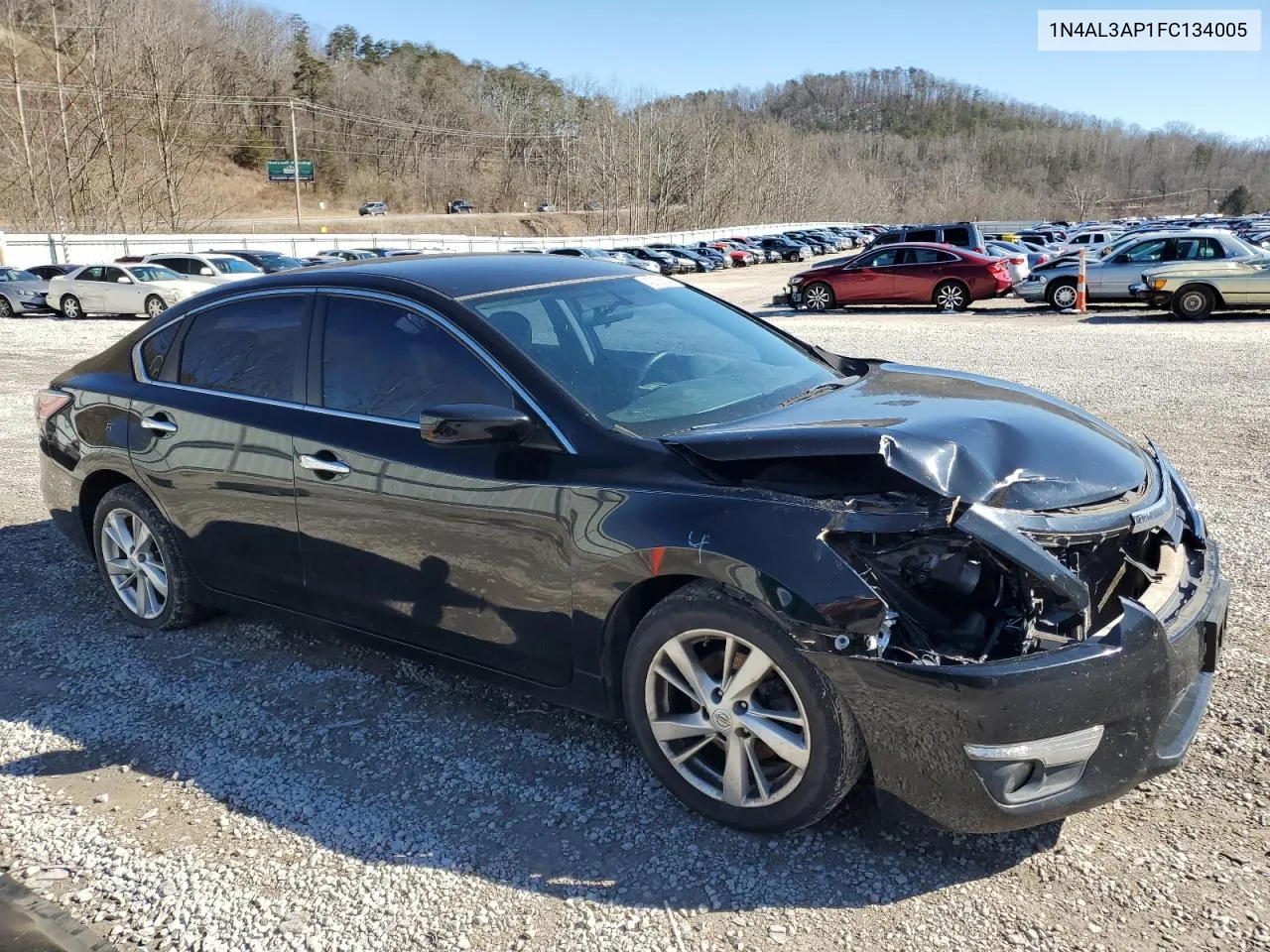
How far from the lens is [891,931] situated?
2594mm

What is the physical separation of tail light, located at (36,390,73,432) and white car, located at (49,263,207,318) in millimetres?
19802

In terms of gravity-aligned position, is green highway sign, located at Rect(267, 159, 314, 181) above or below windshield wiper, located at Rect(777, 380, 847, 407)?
above

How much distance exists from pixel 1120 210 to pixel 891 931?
17995 centimetres

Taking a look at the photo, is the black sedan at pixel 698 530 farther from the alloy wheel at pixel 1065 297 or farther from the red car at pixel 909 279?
the red car at pixel 909 279

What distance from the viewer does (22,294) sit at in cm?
2666

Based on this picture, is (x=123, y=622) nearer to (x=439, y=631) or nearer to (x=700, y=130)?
(x=439, y=631)

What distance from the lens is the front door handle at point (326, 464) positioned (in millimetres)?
3746

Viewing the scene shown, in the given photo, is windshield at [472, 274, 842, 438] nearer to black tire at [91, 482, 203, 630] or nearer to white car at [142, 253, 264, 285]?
black tire at [91, 482, 203, 630]

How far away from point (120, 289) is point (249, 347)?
906 inches

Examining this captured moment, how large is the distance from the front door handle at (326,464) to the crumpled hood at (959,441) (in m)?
1.33

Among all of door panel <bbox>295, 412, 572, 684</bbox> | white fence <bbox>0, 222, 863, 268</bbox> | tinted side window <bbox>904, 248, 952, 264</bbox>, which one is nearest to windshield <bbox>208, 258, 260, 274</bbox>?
tinted side window <bbox>904, 248, 952, 264</bbox>

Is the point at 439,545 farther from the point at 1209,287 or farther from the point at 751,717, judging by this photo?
the point at 1209,287

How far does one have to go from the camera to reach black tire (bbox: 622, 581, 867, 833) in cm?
275

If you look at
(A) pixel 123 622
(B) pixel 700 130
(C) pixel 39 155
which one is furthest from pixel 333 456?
(B) pixel 700 130
